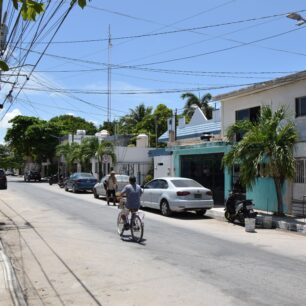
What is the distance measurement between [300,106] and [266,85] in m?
1.90

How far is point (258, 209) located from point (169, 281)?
12.8 m

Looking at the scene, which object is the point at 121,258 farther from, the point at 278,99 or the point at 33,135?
the point at 33,135

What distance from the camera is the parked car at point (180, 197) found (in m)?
17.8

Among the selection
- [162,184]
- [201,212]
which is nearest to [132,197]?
[162,184]

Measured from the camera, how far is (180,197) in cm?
1775

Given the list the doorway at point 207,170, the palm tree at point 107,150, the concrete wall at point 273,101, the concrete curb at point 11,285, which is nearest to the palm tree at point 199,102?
the palm tree at point 107,150

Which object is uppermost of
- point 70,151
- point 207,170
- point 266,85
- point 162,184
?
point 266,85

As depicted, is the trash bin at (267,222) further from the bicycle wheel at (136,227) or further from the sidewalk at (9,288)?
the sidewalk at (9,288)

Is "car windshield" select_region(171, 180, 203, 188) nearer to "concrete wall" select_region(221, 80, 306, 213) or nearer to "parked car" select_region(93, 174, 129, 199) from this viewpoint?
"concrete wall" select_region(221, 80, 306, 213)

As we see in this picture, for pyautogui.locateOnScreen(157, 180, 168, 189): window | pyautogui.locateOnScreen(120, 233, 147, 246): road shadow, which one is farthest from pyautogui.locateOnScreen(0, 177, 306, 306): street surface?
pyautogui.locateOnScreen(157, 180, 168, 189): window

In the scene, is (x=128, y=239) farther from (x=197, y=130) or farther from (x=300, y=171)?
(x=197, y=130)

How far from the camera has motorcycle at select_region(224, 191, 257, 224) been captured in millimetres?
15742

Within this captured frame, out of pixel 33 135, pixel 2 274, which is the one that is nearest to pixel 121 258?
pixel 2 274

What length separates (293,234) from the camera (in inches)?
561
